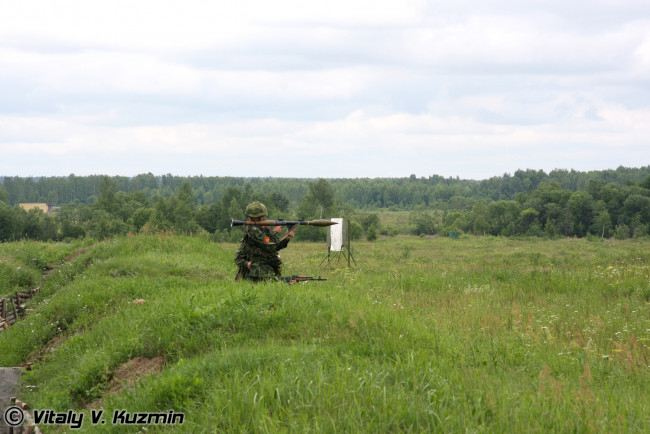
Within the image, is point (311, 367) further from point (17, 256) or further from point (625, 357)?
point (17, 256)

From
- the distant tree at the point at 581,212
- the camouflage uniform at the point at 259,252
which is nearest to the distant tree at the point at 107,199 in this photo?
the distant tree at the point at 581,212

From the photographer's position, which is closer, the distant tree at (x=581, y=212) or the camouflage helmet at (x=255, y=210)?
the camouflage helmet at (x=255, y=210)

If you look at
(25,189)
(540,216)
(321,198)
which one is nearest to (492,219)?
(540,216)

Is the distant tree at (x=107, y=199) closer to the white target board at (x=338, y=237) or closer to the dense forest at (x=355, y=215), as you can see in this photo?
the dense forest at (x=355, y=215)

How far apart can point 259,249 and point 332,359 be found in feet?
18.2

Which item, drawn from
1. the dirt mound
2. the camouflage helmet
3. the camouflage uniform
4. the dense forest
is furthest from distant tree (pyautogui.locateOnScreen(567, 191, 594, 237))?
the dirt mound

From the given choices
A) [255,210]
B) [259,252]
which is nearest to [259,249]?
[259,252]

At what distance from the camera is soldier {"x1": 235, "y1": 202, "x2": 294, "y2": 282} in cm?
1081

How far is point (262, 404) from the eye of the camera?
4648mm

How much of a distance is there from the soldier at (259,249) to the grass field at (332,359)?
1.82 meters

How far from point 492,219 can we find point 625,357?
98228mm

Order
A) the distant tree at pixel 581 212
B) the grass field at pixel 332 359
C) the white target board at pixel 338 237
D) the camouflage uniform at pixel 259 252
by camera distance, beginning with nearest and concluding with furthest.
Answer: the grass field at pixel 332 359 < the camouflage uniform at pixel 259 252 < the white target board at pixel 338 237 < the distant tree at pixel 581 212

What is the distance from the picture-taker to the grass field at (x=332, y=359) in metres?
4.47

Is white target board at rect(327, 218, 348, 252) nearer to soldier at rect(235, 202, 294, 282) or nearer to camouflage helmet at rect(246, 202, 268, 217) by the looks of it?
soldier at rect(235, 202, 294, 282)
